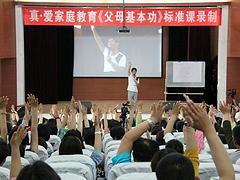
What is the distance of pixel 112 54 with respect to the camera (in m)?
14.5

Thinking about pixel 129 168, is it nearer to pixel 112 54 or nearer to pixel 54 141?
pixel 54 141

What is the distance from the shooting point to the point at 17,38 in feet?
38.0

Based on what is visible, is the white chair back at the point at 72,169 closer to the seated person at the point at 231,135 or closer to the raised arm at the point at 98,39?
the seated person at the point at 231,135

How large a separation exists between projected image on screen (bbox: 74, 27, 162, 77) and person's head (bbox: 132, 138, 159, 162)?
11270 millimetres

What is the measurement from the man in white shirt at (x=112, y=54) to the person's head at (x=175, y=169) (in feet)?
41.3

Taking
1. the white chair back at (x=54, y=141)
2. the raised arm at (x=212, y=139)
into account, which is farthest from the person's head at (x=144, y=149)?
the white chair back at (x=54, y=141)

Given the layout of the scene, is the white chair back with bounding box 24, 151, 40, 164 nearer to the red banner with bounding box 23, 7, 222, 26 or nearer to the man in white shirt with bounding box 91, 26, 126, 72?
the red banner with bounding box 23, 7, 222, 26

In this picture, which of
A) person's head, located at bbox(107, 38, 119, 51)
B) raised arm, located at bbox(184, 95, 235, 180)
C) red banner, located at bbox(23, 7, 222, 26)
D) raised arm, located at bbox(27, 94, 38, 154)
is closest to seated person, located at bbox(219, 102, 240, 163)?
raised arm, located at bbox(27, 94, 38, 154)

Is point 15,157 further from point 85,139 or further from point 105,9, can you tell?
point 105,9

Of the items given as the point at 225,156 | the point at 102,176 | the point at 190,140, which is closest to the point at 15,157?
the point at 190,140

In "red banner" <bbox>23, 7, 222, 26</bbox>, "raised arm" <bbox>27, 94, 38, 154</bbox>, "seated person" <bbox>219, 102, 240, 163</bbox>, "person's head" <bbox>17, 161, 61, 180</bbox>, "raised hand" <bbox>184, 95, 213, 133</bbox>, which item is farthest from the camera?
"red banner" <bbox>23, 7, 222, 26</bbox>

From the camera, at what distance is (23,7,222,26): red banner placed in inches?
445

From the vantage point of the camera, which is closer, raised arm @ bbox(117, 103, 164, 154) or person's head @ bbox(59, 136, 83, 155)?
raised arm @ bbox(117, 103, 164, 154)

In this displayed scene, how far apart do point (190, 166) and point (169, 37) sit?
12963mm
